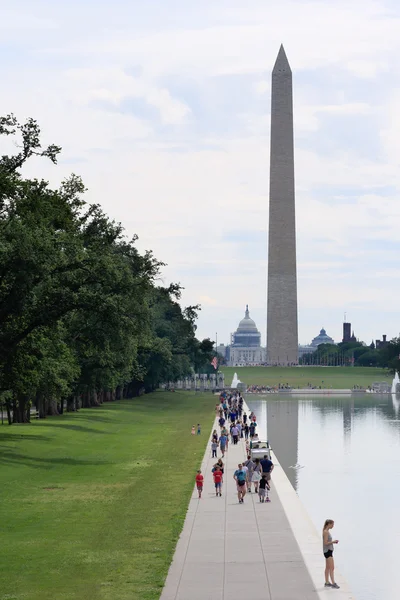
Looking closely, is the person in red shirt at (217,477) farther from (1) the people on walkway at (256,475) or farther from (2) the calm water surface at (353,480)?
(2) the calm water surface at (353,480)

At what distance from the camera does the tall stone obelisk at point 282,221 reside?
127938 mm

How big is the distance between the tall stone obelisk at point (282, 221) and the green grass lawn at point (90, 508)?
260 feet

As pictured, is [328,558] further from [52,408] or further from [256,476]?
[52,408]

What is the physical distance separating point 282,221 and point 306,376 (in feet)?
61.3

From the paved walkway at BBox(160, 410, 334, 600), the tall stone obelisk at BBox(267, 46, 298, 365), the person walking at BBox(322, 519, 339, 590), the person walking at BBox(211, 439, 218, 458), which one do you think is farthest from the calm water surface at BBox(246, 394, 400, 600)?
the tall stone obelisk at BBox(267, 46, 298, 365)

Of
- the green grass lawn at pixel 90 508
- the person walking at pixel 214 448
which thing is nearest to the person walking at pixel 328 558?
the green grass lawn at pixel 90 508

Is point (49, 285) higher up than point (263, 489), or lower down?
higher up

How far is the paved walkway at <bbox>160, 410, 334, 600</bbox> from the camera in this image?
16.5 meters

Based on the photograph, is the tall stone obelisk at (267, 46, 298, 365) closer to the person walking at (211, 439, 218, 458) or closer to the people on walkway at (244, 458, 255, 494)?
the person walking at (211, 439, 218, 458)

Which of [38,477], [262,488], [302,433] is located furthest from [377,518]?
[302,433]

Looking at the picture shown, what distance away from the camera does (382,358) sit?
16312 centimetres

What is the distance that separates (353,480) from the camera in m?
34.6

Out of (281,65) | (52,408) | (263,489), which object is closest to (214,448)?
(263,489)

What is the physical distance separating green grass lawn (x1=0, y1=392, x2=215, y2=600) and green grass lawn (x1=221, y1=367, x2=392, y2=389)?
7630cm
